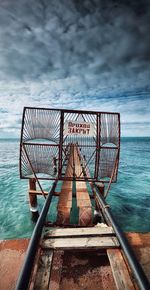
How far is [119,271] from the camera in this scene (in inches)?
102

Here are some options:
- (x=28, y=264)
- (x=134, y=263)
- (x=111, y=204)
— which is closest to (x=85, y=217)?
(x=134, y=263)

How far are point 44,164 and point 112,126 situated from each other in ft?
10.4

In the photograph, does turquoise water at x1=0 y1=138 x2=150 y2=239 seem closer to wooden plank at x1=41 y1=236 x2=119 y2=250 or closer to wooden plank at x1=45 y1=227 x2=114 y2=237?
wooden plank at x1=45 y1=227 x2=114 y2=237

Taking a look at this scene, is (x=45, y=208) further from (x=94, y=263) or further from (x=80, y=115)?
(x=80, y=115)

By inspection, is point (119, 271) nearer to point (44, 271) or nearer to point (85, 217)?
point (44, 271)

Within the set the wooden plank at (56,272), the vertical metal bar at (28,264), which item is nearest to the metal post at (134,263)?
the wooden plank at (56,272)

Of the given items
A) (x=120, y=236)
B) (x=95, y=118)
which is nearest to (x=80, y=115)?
(x=95, y=118)

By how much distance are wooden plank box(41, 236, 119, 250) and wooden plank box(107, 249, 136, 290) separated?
0.16 meters

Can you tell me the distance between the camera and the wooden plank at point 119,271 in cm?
236

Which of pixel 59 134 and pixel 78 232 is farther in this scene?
pixel 59 134

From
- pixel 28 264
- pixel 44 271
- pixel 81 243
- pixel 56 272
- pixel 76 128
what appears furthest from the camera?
pixel 76 128

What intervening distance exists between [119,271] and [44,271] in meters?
1.29

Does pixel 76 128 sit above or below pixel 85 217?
above

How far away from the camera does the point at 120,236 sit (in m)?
3.04
